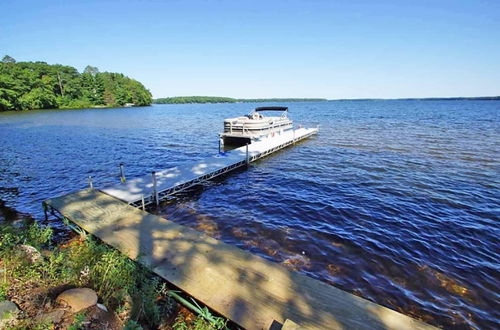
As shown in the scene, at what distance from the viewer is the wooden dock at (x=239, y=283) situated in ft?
12.2

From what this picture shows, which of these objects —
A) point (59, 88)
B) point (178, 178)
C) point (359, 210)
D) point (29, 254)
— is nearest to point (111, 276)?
point (29, 254)

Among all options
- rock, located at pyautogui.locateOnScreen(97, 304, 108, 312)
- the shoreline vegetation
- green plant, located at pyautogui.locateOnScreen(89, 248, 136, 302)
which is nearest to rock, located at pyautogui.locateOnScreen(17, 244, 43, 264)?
the shoreline vegetation

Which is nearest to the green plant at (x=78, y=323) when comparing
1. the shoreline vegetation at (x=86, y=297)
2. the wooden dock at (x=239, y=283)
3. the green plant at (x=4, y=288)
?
the shoreline vegetation at (x=86, y=297)

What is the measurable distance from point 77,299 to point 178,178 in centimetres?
842

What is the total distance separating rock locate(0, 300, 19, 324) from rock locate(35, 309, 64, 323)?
26 centimetres

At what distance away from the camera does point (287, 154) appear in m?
19.7

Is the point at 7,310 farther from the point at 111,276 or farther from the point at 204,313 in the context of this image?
the point at 204,313

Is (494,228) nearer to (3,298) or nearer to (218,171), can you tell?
(218,171)

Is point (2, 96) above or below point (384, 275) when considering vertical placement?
above

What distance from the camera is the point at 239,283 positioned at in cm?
446

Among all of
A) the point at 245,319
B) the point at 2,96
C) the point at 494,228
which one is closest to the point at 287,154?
the point at 494,228

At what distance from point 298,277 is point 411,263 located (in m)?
3.92

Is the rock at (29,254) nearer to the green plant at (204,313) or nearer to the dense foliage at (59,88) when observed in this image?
the green plant at (204,313)

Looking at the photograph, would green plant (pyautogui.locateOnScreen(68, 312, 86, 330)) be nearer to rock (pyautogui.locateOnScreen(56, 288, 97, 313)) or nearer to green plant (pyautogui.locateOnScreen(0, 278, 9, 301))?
rock (pyautogui.locateOnScreen(56, 288, 97, 313))
